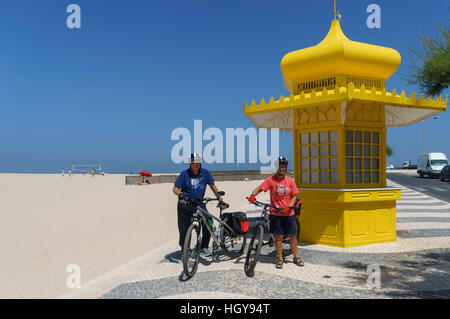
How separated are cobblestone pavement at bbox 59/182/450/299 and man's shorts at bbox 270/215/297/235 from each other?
1.84ft

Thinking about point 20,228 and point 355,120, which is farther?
point 20,228

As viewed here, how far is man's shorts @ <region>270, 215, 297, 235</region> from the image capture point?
5.90 meters

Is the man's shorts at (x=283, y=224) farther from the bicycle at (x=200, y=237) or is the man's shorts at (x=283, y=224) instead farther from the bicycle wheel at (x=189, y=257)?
the bicycle wheel at (x=189, y=257)

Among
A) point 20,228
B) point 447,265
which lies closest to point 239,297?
point 447,265

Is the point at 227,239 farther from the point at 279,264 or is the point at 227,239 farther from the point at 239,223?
the point at 279,264

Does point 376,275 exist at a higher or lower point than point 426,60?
lower

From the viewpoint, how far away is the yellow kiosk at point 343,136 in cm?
721

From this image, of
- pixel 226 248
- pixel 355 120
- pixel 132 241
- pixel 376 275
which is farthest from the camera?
pixel 132 241

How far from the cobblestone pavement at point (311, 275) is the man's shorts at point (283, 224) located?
1.84 ft

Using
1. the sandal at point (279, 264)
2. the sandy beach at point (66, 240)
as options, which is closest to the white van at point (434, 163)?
the sandy beach at point (66, 240)

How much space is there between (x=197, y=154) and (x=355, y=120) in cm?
334

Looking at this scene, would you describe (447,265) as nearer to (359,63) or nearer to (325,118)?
(325,118)

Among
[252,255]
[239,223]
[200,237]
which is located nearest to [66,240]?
[200,237]
